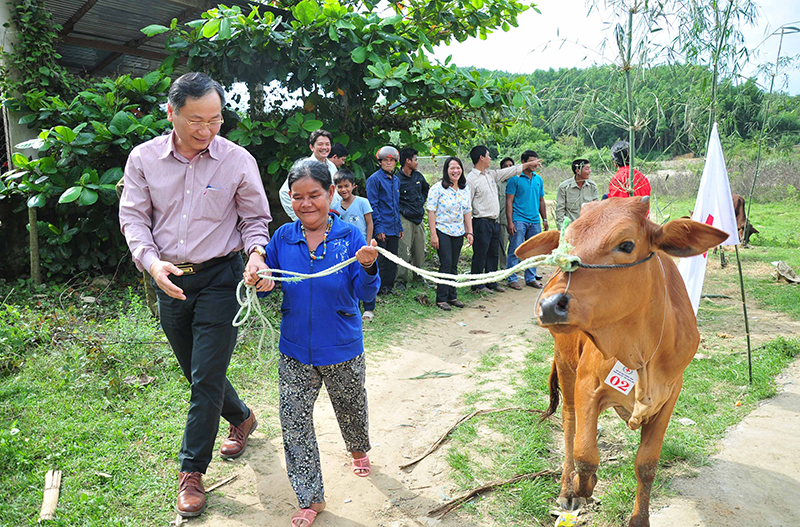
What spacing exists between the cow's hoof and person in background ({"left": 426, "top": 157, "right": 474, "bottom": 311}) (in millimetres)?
4445

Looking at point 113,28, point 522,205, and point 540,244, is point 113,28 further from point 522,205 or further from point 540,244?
point 540,244

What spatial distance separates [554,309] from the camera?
2.14m

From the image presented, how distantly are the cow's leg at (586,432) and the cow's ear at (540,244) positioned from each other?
2.45 feet

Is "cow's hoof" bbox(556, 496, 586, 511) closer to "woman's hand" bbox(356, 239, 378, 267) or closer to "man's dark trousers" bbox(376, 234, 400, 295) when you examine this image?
"woman's hand" bbox(356, 239, 378, 267)

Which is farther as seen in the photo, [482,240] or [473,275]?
[482,240]

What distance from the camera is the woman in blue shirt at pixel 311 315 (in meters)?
3.01

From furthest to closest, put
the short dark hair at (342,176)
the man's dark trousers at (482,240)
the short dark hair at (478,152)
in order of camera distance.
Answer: the man's dark trousers at (482,240) → the short dark hair at (478,152) → the short dark hair at (342,176)

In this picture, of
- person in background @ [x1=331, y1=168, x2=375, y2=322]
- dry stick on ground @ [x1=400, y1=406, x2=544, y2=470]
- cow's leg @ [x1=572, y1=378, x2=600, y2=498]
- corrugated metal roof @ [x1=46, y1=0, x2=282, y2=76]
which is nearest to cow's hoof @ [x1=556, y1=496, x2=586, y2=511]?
cow's leg @ [x1=572, y1=378, x2=600, y2=498]

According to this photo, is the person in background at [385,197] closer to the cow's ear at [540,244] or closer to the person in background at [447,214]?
the person in background at [447,214]

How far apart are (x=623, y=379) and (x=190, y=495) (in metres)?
2.40

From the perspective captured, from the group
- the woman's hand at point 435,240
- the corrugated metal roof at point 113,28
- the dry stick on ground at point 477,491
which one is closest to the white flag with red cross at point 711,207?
the dry stick on ground at point 477,491

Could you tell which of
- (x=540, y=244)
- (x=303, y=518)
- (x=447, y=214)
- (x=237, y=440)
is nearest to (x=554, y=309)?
(x=540, y=244)

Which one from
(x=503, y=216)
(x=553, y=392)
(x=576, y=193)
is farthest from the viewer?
(x=503, y=216)

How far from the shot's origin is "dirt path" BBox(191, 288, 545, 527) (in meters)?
3.18
